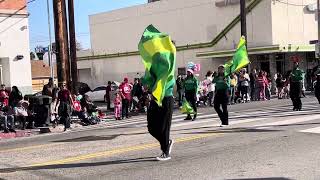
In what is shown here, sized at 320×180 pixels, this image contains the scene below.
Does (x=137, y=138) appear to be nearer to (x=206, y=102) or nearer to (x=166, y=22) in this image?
(x=206, y=102)

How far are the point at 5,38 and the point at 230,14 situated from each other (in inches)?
694

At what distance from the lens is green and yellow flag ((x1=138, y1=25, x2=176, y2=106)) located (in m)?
9.23

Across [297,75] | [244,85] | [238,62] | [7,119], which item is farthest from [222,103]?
[244,85]

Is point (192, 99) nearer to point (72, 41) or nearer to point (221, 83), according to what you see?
point (221, 83)

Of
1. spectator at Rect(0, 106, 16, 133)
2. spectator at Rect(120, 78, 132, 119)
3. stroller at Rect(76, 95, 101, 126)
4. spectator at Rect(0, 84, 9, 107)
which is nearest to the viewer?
spectator at Rect(0, 106, 16, 133)

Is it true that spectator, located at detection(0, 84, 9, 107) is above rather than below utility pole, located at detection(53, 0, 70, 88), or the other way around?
below

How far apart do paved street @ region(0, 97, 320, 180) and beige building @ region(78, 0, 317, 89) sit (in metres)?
20.9

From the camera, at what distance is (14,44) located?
2353cm

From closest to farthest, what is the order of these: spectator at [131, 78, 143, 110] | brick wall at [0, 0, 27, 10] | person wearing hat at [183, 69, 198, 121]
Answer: person wearing hat at [183, 69, 198, 121] → brick wall at [0, 0, 27, 10] → spectator at [131, 78, 143, 110]

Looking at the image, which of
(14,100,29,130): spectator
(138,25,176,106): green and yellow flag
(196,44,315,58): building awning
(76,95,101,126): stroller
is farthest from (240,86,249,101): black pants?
(138,25,176,106): green and yellow flag

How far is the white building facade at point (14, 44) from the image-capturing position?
23125mm

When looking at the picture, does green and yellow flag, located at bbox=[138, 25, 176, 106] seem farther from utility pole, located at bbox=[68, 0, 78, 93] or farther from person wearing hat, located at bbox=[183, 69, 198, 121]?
utility pole, located at bbox=[68, 0, 78, 93]

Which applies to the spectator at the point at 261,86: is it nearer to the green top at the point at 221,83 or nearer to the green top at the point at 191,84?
the green top at the point at 191,84

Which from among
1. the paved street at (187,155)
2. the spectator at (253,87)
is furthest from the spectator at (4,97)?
the spectator at (253,87)
